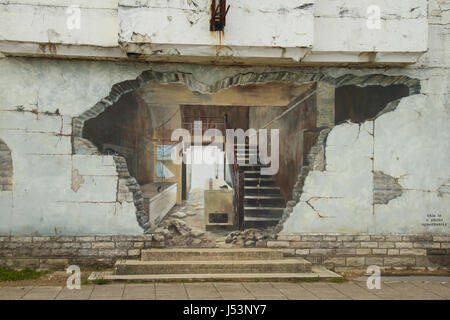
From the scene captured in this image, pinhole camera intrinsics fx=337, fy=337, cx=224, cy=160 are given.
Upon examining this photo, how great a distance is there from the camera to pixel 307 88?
662 centimetres

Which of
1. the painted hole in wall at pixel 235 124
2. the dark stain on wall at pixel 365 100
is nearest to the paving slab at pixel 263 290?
the painted hole in wall at pixel 235 124

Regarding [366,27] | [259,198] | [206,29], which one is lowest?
[259,198]

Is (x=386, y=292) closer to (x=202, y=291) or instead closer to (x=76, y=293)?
(x=202, y=291)

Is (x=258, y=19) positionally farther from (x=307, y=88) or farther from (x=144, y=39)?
(x=307, y=88)

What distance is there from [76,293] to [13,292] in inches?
32.2

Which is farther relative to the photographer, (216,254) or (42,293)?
(216,254)

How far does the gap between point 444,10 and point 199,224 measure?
7.70m

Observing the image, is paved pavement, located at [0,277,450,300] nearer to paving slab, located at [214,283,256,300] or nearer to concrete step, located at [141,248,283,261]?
paving slab, located at [214,283,256,300]

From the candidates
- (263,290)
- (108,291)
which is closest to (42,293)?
(108,291)

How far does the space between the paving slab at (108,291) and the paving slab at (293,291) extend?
2.09 m

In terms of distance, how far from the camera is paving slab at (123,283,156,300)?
4145mm

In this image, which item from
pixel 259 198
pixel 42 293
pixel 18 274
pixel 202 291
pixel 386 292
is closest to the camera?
pixel 42 293

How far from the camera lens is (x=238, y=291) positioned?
4.45 meters

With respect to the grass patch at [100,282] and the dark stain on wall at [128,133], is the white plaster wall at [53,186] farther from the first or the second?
the grass patch at [100,282]
